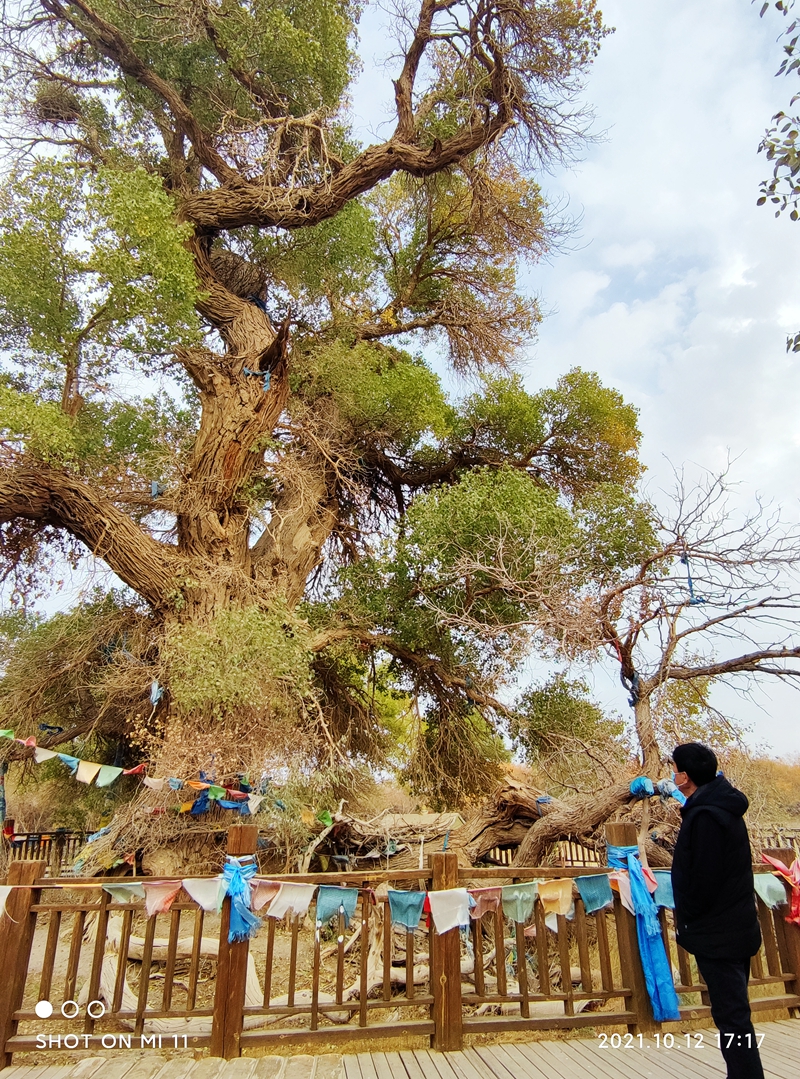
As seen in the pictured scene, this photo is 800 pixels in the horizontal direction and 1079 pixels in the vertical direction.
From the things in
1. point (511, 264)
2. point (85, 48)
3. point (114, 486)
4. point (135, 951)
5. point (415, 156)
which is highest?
point (85, 48)

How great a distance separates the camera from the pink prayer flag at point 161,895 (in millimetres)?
4402

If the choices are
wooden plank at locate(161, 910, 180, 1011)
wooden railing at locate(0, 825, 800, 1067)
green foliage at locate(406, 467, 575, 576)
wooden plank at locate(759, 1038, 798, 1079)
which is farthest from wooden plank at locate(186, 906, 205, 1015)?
green foliage at locate(406, 467, 575, 576)

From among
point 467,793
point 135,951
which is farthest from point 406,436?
point 135,951

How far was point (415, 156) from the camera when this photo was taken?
1171cm

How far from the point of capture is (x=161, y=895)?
14.6 ft

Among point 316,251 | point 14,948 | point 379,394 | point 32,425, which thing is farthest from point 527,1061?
point 316,251

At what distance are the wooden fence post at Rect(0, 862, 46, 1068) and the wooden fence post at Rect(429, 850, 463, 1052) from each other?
265 cm

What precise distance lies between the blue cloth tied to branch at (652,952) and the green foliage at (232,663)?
5.11 metres

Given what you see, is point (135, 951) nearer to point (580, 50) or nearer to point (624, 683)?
point (624, 683)

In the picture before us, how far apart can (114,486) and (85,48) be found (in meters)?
8.85

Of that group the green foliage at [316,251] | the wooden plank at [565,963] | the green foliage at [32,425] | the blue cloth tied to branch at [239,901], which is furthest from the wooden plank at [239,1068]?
the green foliage at [316,251]

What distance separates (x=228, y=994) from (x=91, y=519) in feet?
23.3

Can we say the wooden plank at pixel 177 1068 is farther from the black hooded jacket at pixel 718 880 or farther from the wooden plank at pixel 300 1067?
the black hooded jacket at pixel 718 880

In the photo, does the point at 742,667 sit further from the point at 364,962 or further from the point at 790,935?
the point at 364,962
